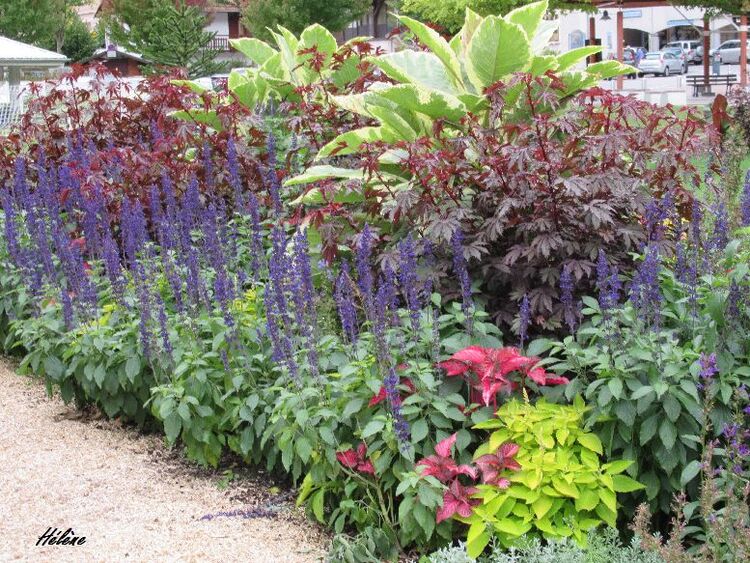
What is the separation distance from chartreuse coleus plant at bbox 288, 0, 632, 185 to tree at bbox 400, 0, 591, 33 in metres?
20.4

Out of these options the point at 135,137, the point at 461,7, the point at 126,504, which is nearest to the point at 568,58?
the point at 126,504

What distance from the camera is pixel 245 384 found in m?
3.79

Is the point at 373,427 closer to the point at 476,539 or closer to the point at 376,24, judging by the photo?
the point at 476,539

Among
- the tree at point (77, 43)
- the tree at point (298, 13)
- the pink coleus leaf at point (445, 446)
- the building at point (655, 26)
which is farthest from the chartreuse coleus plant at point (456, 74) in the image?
the building at point (655, 26)

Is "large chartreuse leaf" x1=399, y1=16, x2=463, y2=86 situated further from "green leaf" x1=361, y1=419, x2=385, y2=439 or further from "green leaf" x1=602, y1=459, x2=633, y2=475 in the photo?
"green leaf" x1=602, y1=459, x2=633, y2=475

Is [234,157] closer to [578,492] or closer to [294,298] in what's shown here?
[294,298]

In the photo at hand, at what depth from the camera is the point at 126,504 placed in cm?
372

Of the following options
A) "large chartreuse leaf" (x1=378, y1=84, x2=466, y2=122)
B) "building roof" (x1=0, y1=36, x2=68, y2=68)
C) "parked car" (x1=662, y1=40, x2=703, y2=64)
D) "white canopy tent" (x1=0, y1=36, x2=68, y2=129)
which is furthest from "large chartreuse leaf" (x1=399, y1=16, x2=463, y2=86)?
"parked car" (x1=662, y1=40, x2=703, y2=64)

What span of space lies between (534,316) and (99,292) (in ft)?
7.22

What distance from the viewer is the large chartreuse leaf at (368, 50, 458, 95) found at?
427 centimetres

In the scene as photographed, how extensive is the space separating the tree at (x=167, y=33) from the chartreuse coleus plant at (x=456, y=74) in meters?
22.1

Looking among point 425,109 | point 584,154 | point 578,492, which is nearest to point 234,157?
point 425,109

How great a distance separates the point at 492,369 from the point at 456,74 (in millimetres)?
1656

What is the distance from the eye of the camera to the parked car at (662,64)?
42.0m
